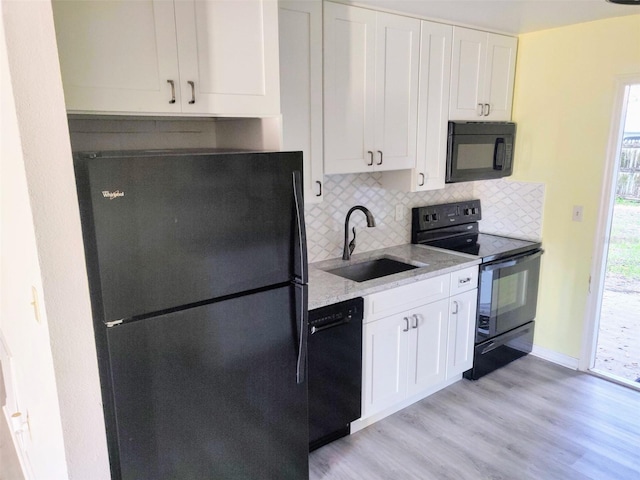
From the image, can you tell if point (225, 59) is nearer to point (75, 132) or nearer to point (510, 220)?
point (75, 132)

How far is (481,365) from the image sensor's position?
317cm

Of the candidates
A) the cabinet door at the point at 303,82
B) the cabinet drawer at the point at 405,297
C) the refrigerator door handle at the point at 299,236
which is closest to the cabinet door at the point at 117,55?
the refrigerator door handle at the point at 299,236

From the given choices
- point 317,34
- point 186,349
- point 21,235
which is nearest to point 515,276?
point 317,34

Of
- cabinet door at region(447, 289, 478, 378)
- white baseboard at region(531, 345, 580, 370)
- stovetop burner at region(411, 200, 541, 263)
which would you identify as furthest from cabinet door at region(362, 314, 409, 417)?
white baseboard at region(531, 345, 580, 370)

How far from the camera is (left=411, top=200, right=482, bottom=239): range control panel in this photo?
3301 millimetres

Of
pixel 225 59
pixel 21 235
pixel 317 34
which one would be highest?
pixel 317 34

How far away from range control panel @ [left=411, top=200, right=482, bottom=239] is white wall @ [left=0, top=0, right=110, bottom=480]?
2.39 metres

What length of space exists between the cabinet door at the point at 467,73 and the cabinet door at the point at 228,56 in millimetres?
1543

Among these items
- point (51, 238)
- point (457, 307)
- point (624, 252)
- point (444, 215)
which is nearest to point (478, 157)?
point (444, 215)

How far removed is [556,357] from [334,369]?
2017 millimetres

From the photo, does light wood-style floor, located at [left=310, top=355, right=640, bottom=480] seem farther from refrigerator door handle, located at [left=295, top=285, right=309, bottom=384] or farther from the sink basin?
the sink basin

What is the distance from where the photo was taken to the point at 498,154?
330cm

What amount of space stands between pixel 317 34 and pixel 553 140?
1.95 meters

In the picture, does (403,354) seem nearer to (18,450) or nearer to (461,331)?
(461,331)
